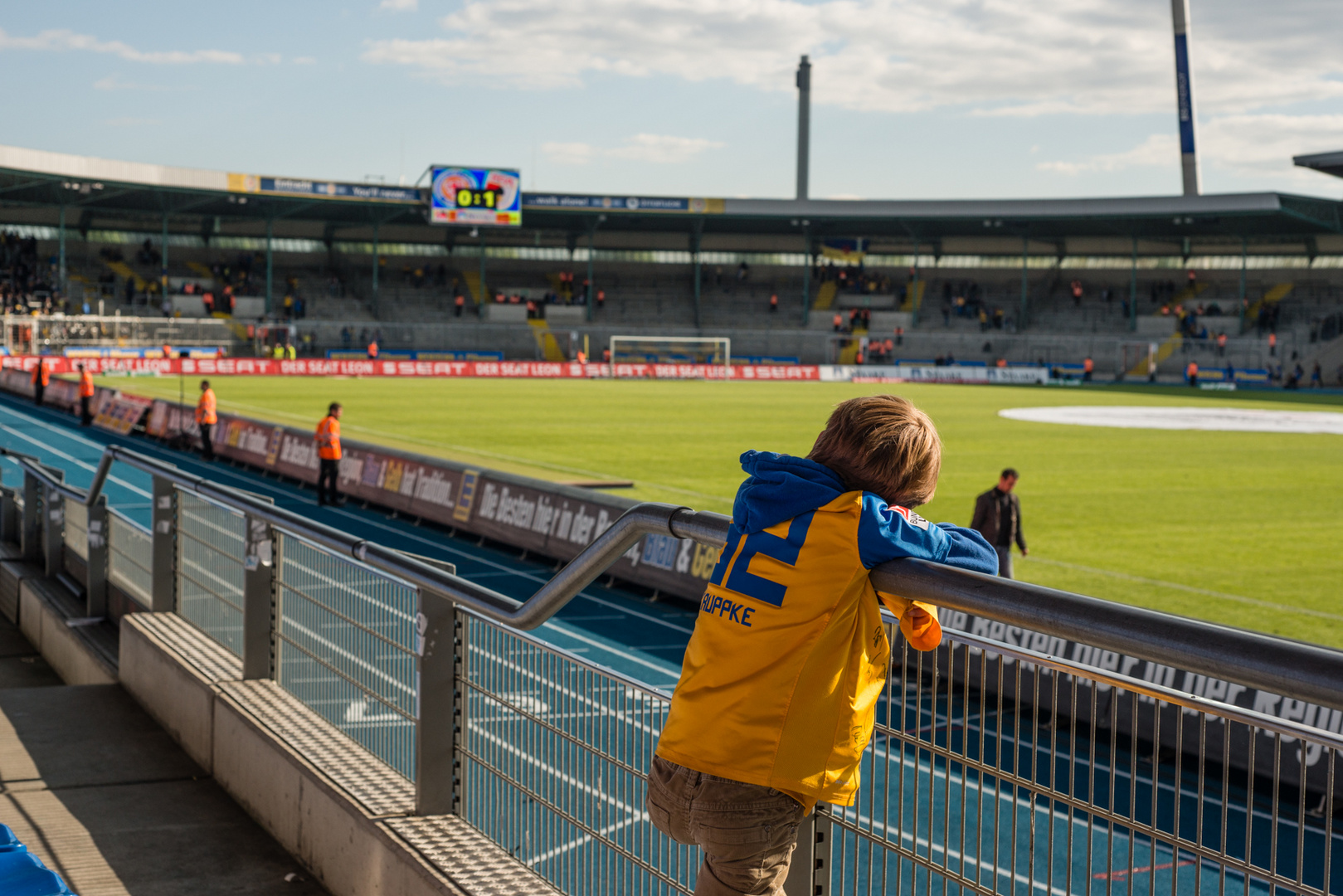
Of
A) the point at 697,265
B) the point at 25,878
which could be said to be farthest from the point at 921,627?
the point at 697,265

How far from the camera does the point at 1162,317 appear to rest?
73875 mm

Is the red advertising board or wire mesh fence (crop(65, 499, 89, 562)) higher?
the red advertising board

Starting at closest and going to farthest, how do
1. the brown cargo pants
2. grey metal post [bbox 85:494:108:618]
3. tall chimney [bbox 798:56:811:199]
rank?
the brown cargo pants < grey metal post [bbox 85:494:108:618] < tall chimney [bbox 798:56:811:199]

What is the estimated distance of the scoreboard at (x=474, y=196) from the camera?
71.8 meters

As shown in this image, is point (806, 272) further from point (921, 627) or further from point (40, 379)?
point (921, 627)

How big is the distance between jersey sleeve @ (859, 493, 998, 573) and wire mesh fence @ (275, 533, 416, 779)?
2.62m

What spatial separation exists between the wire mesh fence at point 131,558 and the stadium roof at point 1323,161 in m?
52.7

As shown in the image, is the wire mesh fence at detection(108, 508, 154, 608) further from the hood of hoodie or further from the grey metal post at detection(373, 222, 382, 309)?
the grey metal post at detection(373, 222, 382, 309)

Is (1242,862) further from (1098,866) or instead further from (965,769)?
(1098,866)

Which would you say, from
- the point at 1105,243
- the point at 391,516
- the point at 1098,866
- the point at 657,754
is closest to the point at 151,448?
the point at 391,516

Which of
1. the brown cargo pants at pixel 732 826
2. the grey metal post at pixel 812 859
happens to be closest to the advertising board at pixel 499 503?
the grey metal post at pixel 812 859

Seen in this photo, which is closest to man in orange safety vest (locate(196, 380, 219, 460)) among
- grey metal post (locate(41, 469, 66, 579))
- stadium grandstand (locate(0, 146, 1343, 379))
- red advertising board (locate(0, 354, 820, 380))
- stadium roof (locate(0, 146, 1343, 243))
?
grey metal post (locate(41, 469, 66, 579))

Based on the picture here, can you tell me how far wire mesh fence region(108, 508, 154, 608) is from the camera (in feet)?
28.5

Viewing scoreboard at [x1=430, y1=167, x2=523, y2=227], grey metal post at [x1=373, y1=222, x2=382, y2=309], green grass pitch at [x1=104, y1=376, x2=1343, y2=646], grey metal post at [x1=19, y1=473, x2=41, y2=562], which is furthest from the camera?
grey metal post at [x1=373, y1=222, x2=382, y2=309]
